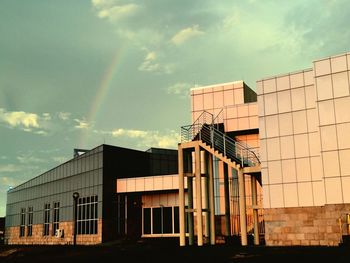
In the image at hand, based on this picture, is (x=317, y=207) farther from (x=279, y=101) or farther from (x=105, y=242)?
(x=105, y=242)

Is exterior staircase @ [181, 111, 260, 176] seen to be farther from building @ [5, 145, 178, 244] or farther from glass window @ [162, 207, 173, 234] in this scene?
glass window @ [162, 207, 173, 234]

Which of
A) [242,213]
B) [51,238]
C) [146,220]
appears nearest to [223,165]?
[242,213]

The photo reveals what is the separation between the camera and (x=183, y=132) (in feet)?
114

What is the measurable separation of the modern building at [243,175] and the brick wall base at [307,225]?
0.19 ft

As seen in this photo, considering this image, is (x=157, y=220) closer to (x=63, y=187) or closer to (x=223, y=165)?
(x=63, y=187)

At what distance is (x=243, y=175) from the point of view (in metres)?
31.1

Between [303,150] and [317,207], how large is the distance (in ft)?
11.4

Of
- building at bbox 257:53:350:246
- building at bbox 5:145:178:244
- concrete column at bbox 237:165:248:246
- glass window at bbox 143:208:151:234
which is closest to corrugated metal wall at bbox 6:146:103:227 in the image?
building at bbox 5:145:178:244

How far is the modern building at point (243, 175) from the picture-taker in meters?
26.5

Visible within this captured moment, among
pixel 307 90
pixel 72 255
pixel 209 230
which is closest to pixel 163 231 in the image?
pixel 209 230

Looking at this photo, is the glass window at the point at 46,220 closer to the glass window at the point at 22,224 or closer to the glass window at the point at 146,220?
the glass window at the point at 22,224

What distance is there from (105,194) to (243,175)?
2058 cm

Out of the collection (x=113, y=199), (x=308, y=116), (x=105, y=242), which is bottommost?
(x=105, y=242)

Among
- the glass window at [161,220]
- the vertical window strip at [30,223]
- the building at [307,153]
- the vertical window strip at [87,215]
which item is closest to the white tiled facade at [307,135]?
the building at [307,153]
